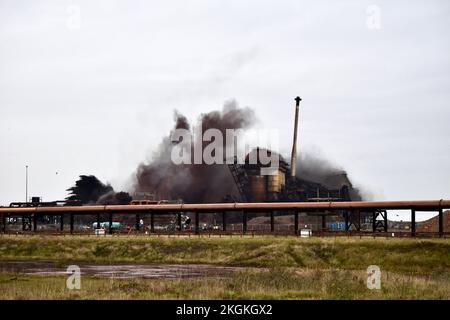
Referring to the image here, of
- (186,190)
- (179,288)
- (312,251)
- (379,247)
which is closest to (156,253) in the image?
(312,251)

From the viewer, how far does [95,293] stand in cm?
2875

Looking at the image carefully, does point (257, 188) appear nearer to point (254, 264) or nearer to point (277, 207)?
point (277, 207)

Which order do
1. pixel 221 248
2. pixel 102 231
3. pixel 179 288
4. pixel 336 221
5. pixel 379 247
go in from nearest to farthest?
1. pixel 179 288
2. pixel 379 247
3. pixel 221 248
4. pixel 102 231
5. pixel 336 221

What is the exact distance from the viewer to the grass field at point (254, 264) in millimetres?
29219

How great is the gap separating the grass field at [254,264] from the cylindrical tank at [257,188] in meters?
53.4

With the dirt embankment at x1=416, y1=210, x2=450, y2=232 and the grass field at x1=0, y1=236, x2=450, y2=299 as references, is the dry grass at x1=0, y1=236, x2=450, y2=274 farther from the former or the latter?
the dirt embankment at x1=416, y1=210, x2=450, y2=232

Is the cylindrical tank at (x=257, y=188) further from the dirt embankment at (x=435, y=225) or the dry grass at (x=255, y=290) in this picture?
the dry grass at (x=255, y=290)

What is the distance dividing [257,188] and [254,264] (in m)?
68.7

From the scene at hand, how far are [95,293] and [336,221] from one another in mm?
93039

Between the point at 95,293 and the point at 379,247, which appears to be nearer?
the point at 95,293

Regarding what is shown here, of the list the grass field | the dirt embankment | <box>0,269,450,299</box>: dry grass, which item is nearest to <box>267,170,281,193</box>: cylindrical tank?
the dirt embankment
